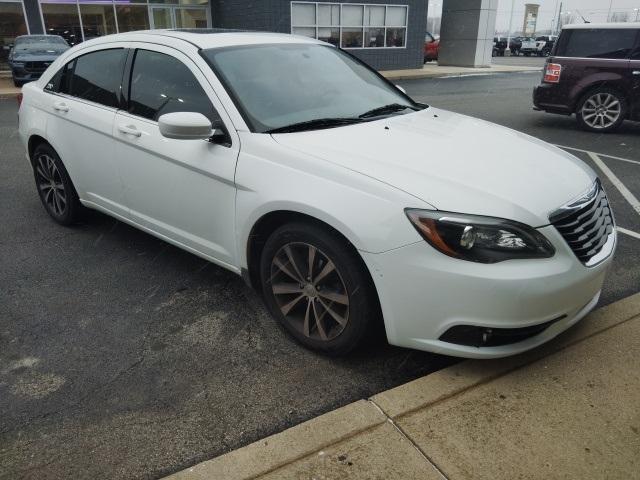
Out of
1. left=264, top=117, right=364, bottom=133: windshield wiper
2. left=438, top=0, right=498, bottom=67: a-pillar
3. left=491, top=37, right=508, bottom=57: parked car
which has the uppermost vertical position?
left=264, top=117, right=364, bottom=133: windshield wiper

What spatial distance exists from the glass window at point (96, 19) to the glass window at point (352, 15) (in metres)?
9.12

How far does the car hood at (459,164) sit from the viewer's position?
2525 mm

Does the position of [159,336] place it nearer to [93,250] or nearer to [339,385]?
[339,385]

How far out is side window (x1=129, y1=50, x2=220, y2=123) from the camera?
3409mm

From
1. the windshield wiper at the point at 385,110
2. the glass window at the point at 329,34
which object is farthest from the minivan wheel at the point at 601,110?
the glass window at the point at 329,34

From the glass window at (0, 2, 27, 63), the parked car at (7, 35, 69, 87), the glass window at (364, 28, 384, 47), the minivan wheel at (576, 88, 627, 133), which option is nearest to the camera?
the minivan wheel at (576, 88, 627, 133)

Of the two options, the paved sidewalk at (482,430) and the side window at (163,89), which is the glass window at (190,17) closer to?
the side window at (163,89)

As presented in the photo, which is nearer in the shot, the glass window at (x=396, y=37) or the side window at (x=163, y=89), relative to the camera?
the side window at (x=163, y=89)

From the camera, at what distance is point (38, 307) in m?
3.61

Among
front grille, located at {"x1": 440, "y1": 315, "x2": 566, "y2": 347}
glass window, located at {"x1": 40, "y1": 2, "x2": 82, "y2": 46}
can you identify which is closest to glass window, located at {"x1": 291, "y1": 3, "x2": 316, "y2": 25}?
glass window, located at {"x1": 40, "y1": 2, "x2": 82, "y2": 46}

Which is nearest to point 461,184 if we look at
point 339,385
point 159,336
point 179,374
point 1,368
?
point 339,385

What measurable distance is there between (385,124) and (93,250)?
262 cm

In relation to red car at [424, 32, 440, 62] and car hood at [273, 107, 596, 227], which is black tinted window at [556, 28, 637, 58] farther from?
red car at [424, 32, 440, 62]

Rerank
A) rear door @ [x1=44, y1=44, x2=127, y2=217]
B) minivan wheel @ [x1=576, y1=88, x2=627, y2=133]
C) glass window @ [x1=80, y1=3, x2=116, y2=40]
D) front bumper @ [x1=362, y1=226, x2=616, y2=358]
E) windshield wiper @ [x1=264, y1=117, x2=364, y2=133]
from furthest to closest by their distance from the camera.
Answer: glass window @ [x1=80, y1=3, x2=116, y2=40]
minivan wheel @ [x1=576, y1=88, x2=627, y2=133]
rear door @ [x1=44, y1=44, x2=127, y2=217]
windshield wiper @ [x1=264, y1=117, x2=364, y2=133]
front bumper @ [x1=362, y1=226, x2=616, y2=358]
